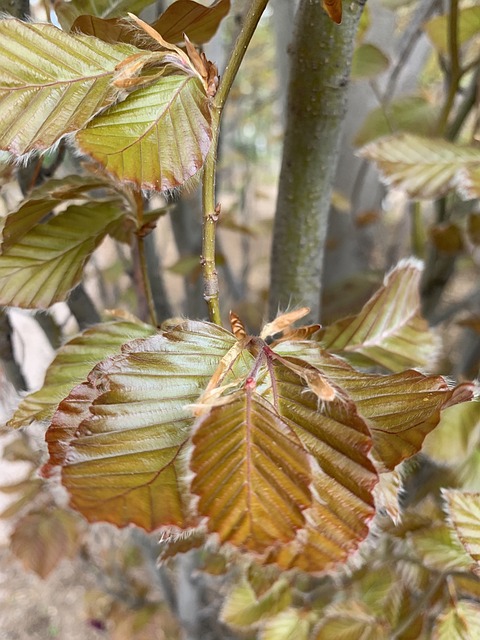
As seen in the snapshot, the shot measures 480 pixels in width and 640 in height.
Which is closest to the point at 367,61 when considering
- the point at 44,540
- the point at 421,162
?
the point at 421,162

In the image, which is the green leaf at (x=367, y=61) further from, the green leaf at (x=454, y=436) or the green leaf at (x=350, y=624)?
the green leaf at (x=350, y=624)

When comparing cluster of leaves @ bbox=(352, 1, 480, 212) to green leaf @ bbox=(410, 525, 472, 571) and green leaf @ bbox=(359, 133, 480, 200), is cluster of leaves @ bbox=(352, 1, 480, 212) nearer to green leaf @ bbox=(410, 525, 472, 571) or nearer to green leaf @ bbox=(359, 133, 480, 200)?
green leaf @ bbox=(359, 133, 480, 200)

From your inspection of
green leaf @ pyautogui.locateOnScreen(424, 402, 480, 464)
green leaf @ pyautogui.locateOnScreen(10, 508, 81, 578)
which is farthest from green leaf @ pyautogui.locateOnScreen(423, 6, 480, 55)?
green leaf @ pyautogui.locateOnScreen(10, 508, 81, 578)

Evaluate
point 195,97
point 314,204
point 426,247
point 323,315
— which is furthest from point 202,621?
point 195,97

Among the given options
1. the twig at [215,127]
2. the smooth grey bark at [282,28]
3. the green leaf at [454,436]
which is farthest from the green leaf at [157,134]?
the smooth grey bark at [282,28]

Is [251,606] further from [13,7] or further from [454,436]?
[13,7]

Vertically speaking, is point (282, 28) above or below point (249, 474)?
above

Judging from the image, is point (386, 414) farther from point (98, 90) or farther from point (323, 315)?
point (323, 315)
